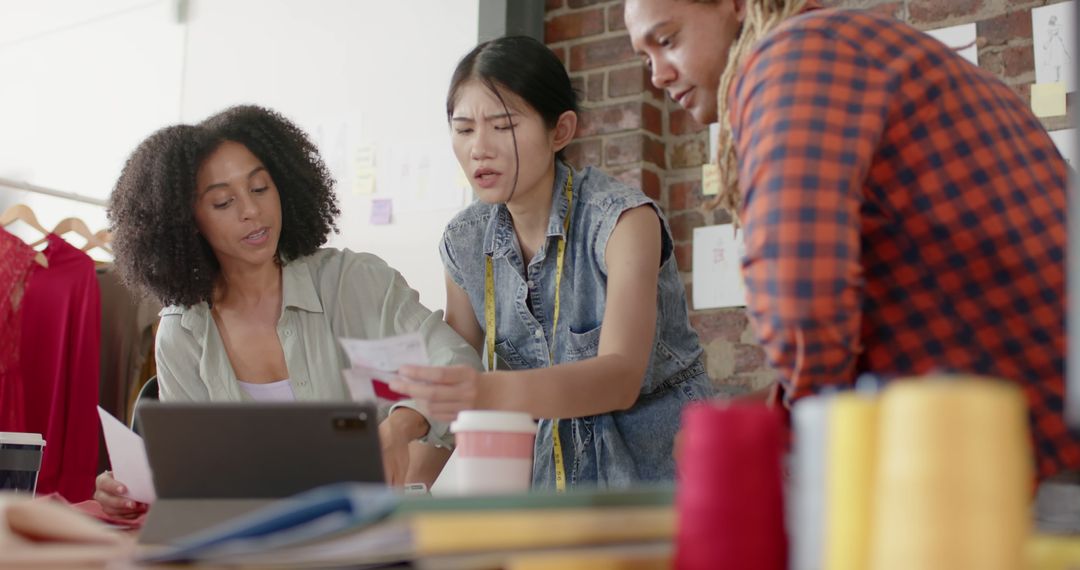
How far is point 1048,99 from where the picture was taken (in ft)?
8.82

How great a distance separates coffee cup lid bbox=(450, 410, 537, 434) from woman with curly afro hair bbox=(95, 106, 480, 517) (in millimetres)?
850

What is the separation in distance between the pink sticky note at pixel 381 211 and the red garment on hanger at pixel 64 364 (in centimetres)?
91

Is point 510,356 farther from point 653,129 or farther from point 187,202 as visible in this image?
point 653,129

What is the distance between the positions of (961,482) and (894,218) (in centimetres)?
58

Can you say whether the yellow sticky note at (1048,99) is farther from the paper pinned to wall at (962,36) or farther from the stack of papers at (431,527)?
the stack of papers at (431,527)

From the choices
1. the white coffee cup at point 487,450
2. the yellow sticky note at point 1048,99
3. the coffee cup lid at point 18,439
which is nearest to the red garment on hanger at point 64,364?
the coffee cup lid at point 18,439

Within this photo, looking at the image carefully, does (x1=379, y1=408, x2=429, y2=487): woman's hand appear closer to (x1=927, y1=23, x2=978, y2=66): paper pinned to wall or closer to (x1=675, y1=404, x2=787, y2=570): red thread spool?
(x1=675, y1=404, x2=787, y2=570): red thread spool

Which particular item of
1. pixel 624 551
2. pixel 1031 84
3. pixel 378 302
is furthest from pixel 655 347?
pixel 1031 84

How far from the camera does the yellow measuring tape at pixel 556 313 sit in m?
1.87

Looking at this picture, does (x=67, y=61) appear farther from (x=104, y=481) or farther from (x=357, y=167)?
(x=104, y=481)

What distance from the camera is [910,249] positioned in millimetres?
1019

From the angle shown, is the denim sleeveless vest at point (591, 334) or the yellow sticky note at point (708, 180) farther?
the yellow sticky note at point (708, 180)

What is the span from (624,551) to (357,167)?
3082 millimetres

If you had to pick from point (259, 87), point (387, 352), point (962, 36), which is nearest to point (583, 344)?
point (387, 352)
